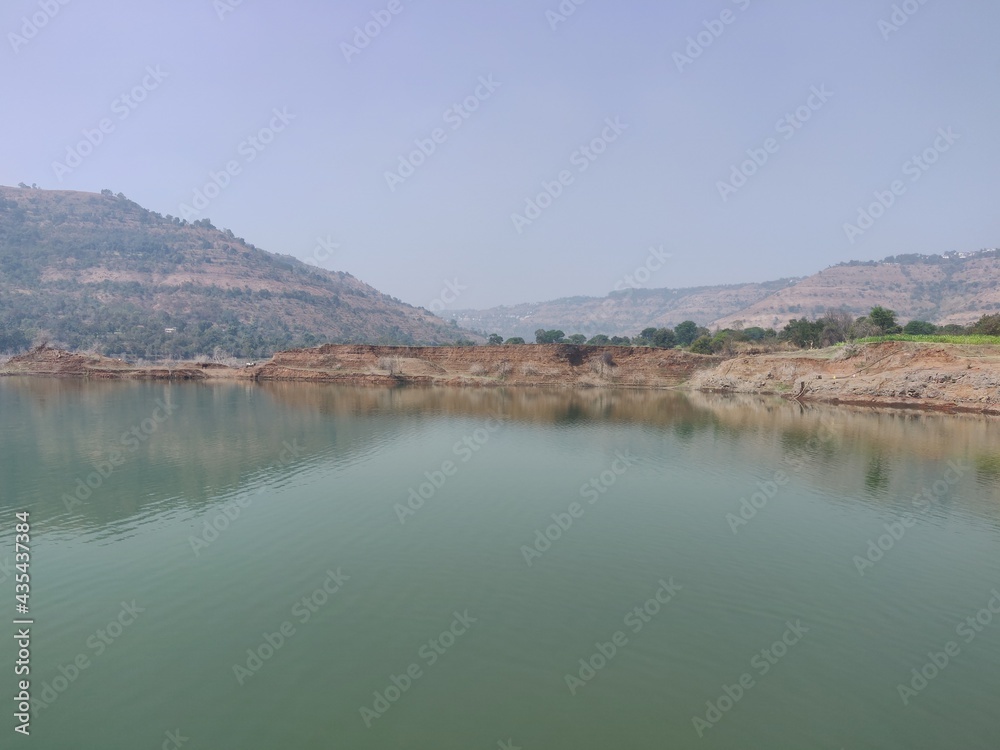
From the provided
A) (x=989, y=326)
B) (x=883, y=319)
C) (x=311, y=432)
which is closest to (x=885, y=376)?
(x=989, y=326)

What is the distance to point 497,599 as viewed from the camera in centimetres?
1271

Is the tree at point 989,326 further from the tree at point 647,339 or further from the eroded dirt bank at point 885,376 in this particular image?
the tree at point 647,339

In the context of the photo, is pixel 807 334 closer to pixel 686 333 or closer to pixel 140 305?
pixel 686 333

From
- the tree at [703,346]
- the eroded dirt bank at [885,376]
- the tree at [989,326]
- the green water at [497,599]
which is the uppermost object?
the tree at [989,326]

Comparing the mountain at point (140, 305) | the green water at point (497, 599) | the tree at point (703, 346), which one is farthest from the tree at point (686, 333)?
the green water at point (497, 599)

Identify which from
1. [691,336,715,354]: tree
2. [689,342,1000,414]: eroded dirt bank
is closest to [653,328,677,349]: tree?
[691,336,715,354]: tree

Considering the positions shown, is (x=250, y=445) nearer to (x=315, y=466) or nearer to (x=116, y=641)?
(x=315, y=466)

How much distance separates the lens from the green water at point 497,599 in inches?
348

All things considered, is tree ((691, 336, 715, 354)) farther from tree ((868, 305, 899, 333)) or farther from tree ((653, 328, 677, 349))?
tree ((868, 305, 899, 333))

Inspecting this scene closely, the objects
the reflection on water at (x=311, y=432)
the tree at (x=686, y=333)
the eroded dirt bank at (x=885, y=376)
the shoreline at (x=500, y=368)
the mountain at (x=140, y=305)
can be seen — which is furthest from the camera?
the mountain at (x=140, y=305)

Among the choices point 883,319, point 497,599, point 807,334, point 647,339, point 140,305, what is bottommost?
point 497,599

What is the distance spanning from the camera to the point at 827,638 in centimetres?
1148

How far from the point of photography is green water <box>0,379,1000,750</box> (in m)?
8.83

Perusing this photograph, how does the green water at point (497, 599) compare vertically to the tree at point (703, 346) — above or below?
below
